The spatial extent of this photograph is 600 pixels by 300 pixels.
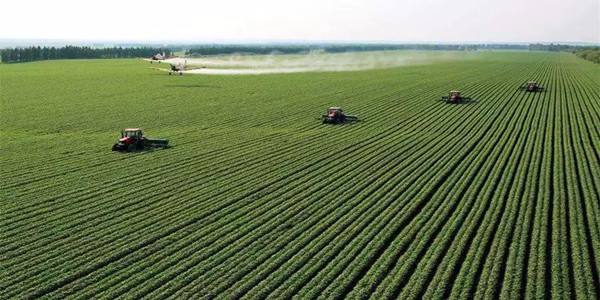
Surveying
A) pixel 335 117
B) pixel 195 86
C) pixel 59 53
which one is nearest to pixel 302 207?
pixel 335 117

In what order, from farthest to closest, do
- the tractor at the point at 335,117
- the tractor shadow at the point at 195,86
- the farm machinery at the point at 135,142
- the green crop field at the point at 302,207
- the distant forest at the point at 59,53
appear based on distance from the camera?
the distant forest at the point at 59,53, the tractor shadow at the point at 195,86, the tractor at the point at 335,117, the farm machinery at the point at 135,142, the green crop field at the point at 302,207

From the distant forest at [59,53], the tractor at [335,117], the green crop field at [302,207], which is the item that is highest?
the distant forest at [59,53]

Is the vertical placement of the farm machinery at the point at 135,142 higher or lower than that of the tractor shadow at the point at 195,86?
lower

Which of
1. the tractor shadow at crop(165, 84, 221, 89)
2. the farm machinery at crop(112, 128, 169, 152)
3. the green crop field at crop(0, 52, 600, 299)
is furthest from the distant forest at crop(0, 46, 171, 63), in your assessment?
the farm machinery at crop(112, 128, 169, 152)

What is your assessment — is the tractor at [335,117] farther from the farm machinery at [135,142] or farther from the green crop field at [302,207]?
the farm machinery at [135,142]

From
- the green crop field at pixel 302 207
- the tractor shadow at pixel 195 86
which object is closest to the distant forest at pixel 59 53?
the tractor shadow at pixel 195 86

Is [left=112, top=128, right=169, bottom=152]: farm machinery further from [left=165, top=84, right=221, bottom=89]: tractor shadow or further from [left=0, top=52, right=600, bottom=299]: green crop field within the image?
[left=165, top=84, right=221, bottom=89]: tractor shadow
